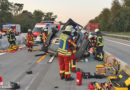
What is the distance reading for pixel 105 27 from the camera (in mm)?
65500

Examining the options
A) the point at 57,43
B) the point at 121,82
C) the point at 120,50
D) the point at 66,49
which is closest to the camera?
the point at 121,82

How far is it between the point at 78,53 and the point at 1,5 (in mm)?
55236

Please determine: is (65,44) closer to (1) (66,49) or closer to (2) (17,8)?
(1) (66,49)

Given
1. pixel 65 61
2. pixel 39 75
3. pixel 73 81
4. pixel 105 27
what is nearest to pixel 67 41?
pixel 65 61

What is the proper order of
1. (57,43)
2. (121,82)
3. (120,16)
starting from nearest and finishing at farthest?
(121,82) → (57,43) → (120,16)

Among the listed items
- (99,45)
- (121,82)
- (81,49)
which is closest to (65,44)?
(121,82)

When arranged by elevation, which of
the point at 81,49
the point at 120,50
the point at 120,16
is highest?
the point at 120,16

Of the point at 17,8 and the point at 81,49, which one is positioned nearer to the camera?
the point at 81,49

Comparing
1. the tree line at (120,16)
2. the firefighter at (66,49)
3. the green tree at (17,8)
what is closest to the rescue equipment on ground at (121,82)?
the firefighter at (66,49)

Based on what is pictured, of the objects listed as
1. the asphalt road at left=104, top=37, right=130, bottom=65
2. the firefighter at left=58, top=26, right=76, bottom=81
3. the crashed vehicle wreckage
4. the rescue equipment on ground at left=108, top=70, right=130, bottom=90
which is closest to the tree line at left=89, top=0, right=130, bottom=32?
the asphalt road at left=104, top=37, right=130, bottom=65

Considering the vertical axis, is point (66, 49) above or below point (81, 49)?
above

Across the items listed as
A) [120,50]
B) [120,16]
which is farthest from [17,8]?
[120,50]

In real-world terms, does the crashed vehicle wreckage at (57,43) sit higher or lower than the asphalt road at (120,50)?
higher

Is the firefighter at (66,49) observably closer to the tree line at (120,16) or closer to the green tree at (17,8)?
the tree line at (120,16)
